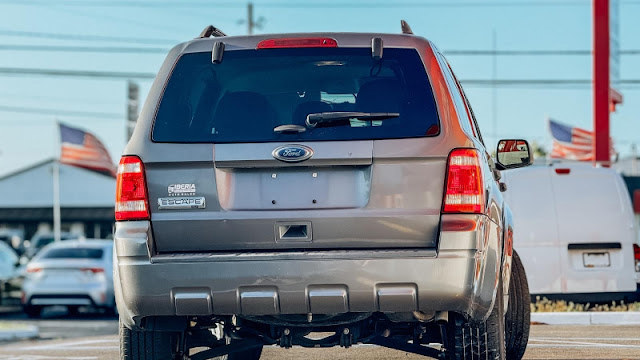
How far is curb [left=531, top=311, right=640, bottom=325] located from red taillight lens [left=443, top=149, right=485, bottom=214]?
348 inches

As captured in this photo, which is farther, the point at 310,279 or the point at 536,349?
the point at 536,349

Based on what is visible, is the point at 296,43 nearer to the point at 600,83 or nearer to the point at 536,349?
the point at 536,349

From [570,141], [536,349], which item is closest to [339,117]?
[536,349]

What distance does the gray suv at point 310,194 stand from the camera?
573 cm

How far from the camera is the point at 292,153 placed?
227 inches

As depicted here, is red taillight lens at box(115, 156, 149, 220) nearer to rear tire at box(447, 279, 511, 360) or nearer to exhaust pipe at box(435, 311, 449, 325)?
exhaust pipe at box(435, 311, 449, 325)

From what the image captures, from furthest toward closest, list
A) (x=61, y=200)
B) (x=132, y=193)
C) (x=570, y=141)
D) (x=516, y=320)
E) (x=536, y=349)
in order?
1. (x=61, y=200)
2. (x=570, y=141)
3. (x=536, y=349)
4. (x=516, y=320)
5. (x=132, y=193)

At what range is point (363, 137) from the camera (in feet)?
19.1

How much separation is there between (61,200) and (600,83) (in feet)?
201

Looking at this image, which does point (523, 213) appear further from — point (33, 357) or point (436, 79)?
point (436, 79)

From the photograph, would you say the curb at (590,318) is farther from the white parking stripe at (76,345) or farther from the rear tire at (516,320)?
the rear tire at (516,320)

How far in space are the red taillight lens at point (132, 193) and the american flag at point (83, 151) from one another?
32.2 m

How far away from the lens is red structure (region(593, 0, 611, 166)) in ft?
67.8

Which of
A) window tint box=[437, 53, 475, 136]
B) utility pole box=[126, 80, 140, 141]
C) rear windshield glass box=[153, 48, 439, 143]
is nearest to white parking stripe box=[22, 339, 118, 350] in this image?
rear windshield glass box=[153, 48, 439, 143]
